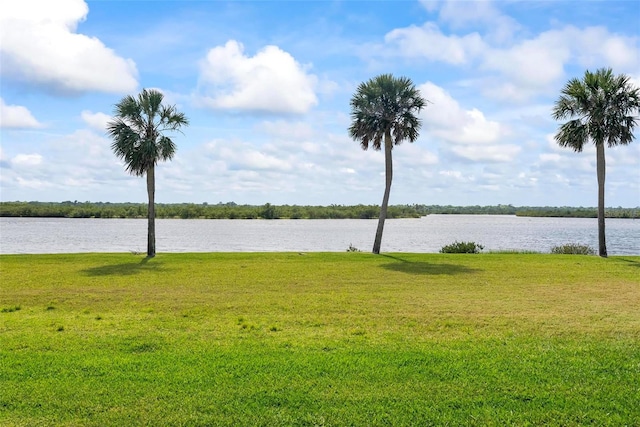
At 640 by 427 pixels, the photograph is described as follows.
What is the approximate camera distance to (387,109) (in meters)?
27.6

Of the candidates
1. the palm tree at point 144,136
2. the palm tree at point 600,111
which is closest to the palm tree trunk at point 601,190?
the palm tree at point 600,111

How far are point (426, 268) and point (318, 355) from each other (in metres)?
13.9

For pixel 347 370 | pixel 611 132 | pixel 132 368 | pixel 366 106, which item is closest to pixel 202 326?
pixel 132 368

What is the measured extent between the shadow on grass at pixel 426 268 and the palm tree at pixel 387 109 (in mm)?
5958

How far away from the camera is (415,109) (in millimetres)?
27641

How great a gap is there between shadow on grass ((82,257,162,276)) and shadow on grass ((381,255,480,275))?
9464 mm

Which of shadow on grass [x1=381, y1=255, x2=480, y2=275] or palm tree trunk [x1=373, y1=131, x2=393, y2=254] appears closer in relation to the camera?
shadow on grass [x1=381, y1=255, x2=480, y2=275]

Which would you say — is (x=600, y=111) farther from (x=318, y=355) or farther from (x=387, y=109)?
(x=318, y=355)

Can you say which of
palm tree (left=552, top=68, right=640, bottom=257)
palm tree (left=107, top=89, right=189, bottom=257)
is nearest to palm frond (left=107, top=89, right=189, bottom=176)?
palm tree (left=107, top=89, right=189, bottom=257)

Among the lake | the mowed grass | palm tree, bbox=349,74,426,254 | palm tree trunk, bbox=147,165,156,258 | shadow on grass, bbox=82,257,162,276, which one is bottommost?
the lake

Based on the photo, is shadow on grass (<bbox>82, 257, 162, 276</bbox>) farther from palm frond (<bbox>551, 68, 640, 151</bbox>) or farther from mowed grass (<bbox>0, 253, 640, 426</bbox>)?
palm frond (<bbox>551, 68, 640, 151</bbox>)

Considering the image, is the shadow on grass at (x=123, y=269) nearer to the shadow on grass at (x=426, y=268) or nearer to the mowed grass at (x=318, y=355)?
the mowed grass at (x=318, y=355)

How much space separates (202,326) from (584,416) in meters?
5.93

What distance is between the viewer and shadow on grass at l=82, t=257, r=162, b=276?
17.6 m
